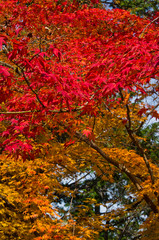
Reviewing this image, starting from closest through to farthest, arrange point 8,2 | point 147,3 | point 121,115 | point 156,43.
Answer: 1. point 156,43
2. point 8,2
3. point 121,115
4. point 147,3

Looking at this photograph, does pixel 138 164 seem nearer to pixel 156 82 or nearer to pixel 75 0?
pixel 156 82

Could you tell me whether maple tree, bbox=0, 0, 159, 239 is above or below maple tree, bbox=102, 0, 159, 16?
below

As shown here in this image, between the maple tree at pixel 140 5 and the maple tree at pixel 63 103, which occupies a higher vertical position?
the maple tree at pixel 140 5

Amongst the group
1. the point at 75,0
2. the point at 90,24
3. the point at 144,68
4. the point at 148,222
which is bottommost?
the point at 148,222

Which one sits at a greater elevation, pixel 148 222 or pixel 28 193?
pixel 28 193

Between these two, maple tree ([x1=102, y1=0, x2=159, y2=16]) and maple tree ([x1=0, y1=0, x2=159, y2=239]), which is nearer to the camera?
maple tree ([x1=0, y1=0, x2=159, y2=239])

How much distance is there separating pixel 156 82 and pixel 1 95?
409cm

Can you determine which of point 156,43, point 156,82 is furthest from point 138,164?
point 156,43

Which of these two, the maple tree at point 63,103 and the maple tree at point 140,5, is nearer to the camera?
the maple tree at point 63,103

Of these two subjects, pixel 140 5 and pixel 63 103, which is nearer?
pixel 63 103

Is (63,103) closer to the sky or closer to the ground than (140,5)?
closer to the ground

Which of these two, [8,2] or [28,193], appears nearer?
[8,2]

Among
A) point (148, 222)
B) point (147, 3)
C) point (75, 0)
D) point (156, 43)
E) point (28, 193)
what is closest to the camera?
point (156, 43)

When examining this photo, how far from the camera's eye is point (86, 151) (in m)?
6.93
